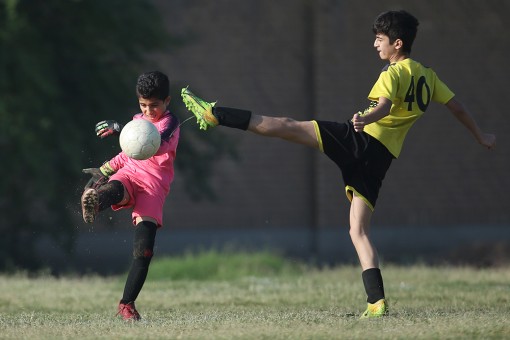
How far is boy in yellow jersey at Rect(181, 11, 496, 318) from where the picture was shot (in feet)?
24.5

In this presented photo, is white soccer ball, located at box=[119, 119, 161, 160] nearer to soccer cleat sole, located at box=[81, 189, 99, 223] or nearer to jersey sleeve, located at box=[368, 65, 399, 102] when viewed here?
Answer: soccer cleat sole, located at box=[81, 189, 99, 223]

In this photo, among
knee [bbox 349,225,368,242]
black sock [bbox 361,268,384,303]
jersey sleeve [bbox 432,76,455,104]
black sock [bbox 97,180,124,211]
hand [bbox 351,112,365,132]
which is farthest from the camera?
jersey sleeve [bbox 432,76,455,104]

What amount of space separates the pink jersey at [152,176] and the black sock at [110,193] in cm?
9

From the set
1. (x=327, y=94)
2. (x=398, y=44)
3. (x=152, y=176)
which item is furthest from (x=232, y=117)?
(x=327, y=94)

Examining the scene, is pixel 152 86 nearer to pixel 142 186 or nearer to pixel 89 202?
pixel 142 186

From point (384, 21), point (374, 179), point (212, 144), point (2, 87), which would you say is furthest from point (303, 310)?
point (212, 144)

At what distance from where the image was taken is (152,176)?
25.5 ft

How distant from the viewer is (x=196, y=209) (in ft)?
63.7

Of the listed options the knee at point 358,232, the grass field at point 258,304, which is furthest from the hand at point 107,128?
the knee at point 358,232

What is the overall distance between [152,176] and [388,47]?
1991mm

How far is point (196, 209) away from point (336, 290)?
9.21 metres

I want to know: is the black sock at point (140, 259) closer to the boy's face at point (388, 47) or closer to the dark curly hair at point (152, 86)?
the dark curly hair at point (152, 86)

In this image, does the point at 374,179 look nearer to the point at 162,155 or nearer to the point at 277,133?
the point at 277,133

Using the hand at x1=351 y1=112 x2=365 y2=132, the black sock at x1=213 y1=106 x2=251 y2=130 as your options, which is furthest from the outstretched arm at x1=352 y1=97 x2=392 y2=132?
the black sock at x1=213 y1=106 x2=251 y2=130
